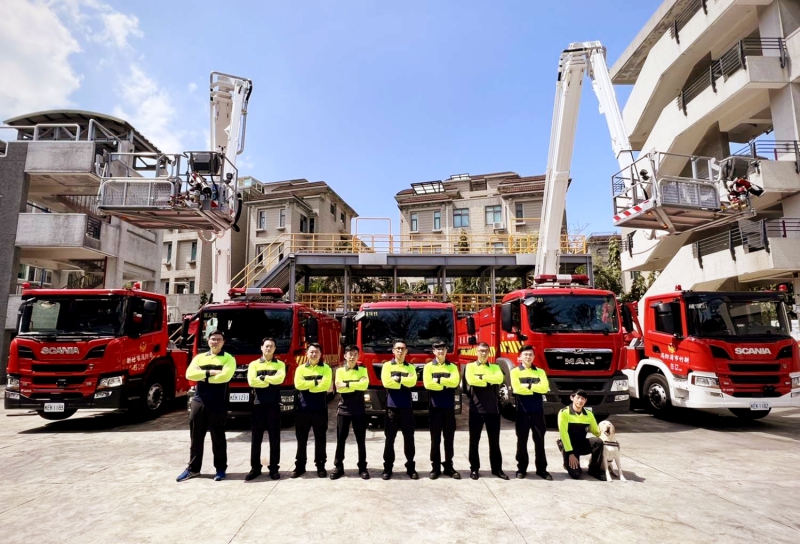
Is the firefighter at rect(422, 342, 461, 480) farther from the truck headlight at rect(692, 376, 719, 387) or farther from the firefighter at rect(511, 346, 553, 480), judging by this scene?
the truck headlight at rect(692, 376, 719, 387)

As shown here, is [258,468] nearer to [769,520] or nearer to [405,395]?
[405,395]

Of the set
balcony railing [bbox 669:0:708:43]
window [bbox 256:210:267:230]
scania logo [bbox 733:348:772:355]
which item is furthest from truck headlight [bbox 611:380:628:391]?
window [bbox 256:210:267:230]

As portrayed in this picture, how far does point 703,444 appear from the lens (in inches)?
311

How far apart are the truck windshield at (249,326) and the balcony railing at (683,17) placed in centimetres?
1890

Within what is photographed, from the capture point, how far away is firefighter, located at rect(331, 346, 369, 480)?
5.96 m

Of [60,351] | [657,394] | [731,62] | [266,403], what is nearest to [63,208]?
[60,351]

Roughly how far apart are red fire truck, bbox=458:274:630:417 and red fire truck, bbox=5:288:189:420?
23.2ft

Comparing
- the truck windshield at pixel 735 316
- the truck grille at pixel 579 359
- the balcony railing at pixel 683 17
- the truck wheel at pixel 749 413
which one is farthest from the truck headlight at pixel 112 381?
the balcony railing at pixel 683 17

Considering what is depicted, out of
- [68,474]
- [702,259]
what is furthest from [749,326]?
[68,474]

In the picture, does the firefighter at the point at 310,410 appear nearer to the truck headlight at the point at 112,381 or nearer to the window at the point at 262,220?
the truck headlight at the point at 112,381

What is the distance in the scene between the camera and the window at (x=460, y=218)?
3362 centimetres

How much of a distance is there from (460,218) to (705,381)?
84.8ft

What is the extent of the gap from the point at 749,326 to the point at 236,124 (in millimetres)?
12933

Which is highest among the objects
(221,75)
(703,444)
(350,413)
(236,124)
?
(221,75)
